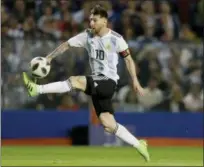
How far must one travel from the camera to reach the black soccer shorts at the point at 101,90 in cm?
1104

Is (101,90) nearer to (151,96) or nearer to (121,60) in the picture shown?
(121,60)

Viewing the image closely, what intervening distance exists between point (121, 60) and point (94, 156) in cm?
330

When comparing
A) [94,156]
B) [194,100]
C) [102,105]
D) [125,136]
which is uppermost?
[194,100]

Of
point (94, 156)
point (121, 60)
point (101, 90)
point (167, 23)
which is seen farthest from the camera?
point (167, 23)

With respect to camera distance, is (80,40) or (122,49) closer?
(122,49)

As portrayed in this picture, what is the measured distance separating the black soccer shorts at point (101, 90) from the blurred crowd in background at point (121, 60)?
5.73 metres

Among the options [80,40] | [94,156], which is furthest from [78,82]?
[94,156]

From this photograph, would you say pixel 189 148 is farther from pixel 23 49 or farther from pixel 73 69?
pixel 23 49

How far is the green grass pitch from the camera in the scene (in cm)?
1257

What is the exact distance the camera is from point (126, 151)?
52.5 feet

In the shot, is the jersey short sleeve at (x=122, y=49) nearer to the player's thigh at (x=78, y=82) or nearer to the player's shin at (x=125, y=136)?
the player's thigh at (x=78, y=82)

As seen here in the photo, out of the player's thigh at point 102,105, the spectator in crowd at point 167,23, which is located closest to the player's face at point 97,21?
the player's thigh at point 102,105

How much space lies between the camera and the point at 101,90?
36.4 feet

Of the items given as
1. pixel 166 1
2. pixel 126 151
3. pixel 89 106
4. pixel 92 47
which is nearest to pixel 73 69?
pixel 89 106
